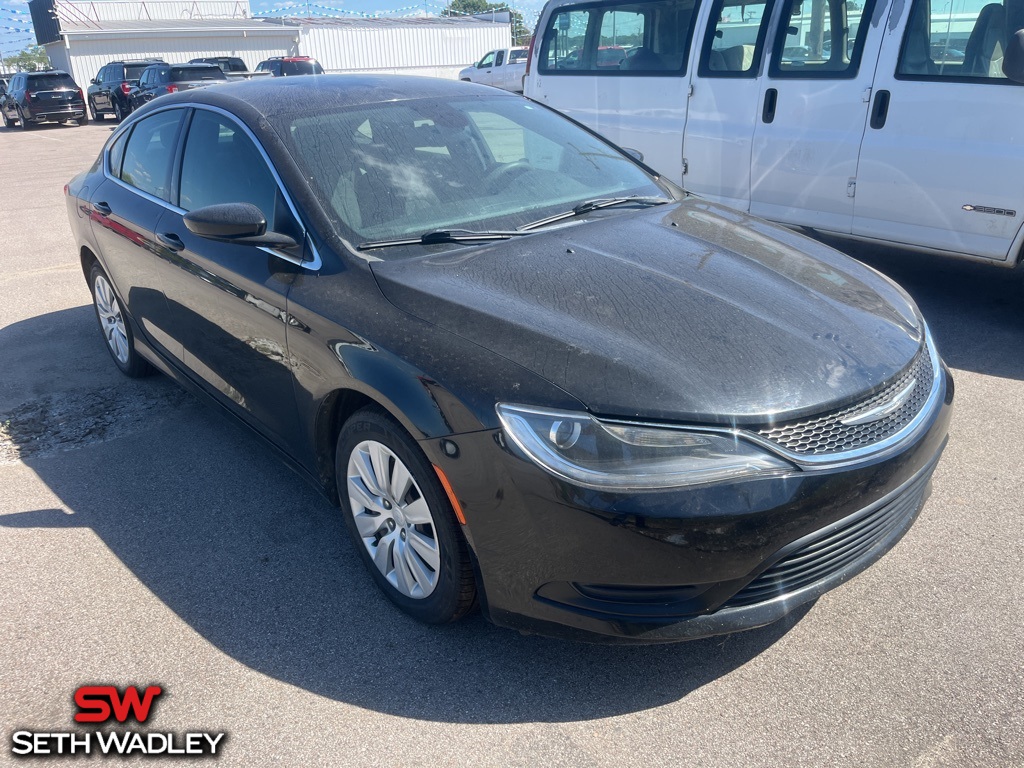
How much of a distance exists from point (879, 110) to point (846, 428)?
12.4 feet

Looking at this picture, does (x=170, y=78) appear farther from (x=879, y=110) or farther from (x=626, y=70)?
A: (x=879, y=110)

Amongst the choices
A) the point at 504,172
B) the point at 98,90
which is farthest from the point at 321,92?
the point at 98,90

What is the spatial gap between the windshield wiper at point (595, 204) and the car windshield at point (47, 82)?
27.5 m

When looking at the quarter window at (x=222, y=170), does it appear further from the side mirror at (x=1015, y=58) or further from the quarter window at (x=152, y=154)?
the side mirror at (x=1015, y=58)

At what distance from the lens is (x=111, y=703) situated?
8.54 feet

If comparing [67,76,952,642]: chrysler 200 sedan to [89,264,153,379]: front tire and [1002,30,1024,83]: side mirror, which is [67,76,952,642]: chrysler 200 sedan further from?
[1002,30,1024,83]: side mirror

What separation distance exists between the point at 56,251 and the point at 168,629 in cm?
671

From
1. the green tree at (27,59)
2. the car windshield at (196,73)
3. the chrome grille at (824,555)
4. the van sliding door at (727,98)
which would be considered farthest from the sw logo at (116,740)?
the green tree at (27,59)

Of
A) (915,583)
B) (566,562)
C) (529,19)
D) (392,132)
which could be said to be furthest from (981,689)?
(529,19)

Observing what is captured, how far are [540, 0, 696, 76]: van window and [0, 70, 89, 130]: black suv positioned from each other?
23.4 m

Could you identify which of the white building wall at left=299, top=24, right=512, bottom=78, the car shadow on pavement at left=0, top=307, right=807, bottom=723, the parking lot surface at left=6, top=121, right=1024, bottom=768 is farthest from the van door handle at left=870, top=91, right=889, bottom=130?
the white building wall at left=299, top=24, right=512, bottom=78

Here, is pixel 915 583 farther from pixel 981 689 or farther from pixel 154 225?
pixel 154 225

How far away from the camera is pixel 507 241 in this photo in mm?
3158

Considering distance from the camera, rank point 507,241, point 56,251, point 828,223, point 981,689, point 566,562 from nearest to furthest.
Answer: point 566,562
point 981,689
point 507,241
point 828,223
point 56,251
